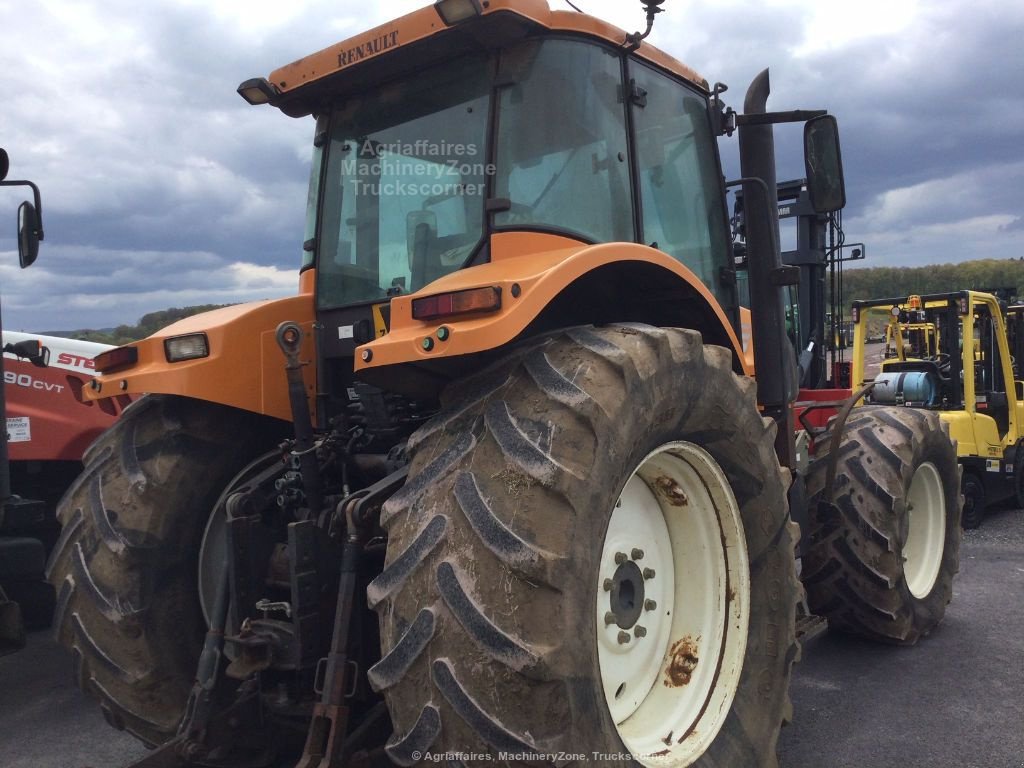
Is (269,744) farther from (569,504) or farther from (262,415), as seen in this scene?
(569,504)

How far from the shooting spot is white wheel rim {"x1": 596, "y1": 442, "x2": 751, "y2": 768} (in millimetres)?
2529

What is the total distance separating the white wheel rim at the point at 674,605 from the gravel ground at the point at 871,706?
2.50ft

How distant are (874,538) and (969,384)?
546 centimetres

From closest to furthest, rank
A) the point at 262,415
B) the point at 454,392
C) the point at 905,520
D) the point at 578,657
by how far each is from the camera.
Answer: the point at 578,657, the point at 454,392, the point at 262,415, the point at 905,520

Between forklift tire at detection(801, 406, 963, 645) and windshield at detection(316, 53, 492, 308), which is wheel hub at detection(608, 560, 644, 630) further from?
forklift tire at detection(801, 406, 963, 645)

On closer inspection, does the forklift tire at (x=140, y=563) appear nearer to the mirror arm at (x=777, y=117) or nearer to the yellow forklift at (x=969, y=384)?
the mirror arm at (x=777, y=117)

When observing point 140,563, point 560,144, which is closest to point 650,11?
point 560,144

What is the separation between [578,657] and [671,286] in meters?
1.37

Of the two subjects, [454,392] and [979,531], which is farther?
[979,531]

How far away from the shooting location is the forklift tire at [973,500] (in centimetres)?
848

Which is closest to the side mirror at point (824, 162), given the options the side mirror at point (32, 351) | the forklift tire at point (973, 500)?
the side mirror at point (32, 351)

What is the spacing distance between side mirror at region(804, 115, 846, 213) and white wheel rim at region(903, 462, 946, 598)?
2.04m

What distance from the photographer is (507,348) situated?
7.51 ft

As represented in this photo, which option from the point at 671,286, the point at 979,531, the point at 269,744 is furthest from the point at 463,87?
the point at 979,531
